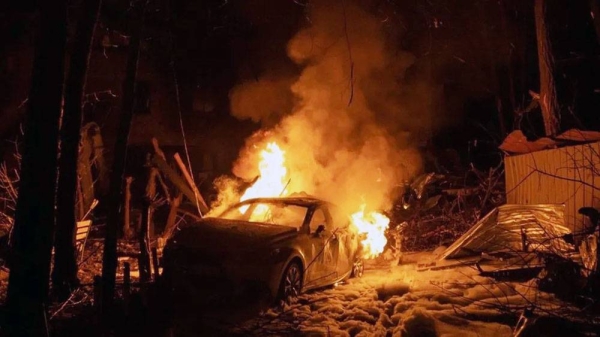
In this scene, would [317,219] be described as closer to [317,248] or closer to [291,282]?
[317,248]

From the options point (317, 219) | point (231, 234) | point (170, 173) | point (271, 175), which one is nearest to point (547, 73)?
point (317, 219)

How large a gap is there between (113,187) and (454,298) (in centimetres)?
487

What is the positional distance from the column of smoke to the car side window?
389cm

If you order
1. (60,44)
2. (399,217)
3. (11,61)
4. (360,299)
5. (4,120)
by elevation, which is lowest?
(360,299)

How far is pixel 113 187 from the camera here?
23.0 feet

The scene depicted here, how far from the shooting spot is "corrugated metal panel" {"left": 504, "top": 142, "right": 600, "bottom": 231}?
866 centimetres

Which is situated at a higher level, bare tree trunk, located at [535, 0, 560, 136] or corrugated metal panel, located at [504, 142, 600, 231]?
bare tree trunk, located at [535, 0, 560, 136]

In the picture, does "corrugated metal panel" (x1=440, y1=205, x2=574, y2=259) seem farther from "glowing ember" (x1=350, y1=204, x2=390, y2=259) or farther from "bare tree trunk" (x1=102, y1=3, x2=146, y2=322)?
"bare tree trunk" (x1=102, y1=3, x2=146, y2=322)

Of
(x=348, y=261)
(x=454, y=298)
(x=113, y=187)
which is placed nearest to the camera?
(x=113, y=187)

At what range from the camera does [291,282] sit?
7.97m

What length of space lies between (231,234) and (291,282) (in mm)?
1127

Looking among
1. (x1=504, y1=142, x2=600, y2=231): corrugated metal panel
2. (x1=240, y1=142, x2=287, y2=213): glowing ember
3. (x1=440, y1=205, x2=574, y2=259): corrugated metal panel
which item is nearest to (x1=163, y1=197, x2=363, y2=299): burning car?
(x1=440, y1=205, x2=574, y2=259): corrugated metal panel

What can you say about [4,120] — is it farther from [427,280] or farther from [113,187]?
[427,280]

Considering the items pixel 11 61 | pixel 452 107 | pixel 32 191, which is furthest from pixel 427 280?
pixel 11 61
